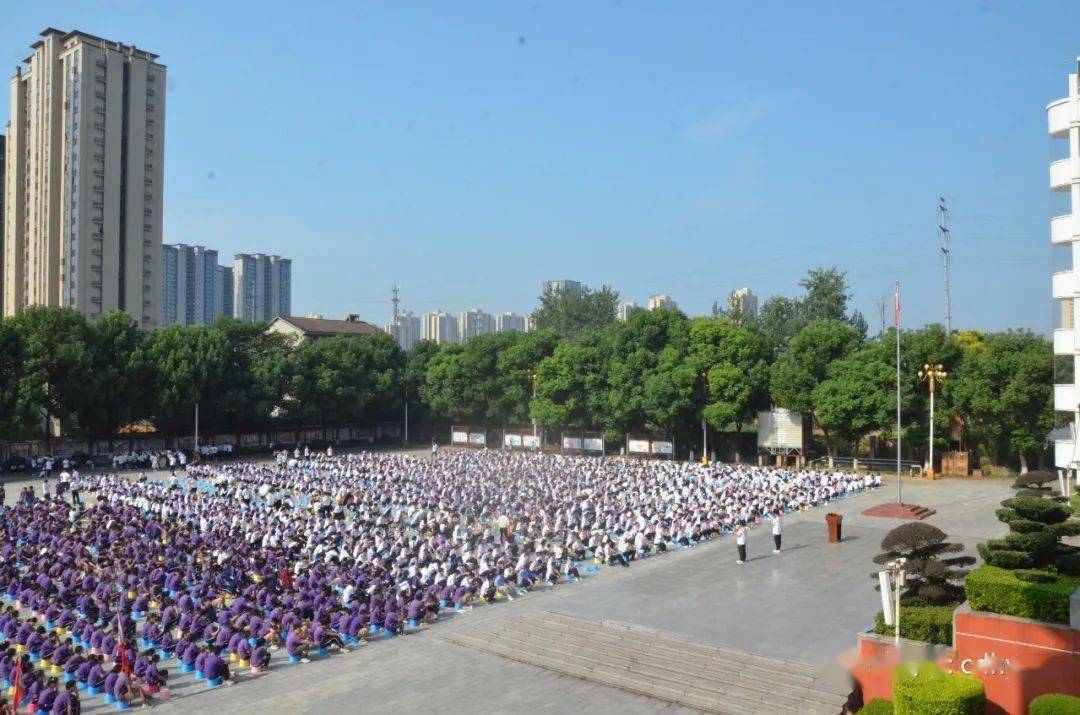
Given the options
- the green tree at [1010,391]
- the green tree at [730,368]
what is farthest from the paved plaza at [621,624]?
the green tree at [730,368]

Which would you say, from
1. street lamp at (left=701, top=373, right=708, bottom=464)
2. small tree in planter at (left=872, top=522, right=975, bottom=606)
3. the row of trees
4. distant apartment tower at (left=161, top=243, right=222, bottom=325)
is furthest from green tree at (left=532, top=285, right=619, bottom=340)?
small tree in planter at (left=872, top=522, right=975, bottom=606)

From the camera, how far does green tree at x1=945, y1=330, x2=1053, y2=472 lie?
31594mm

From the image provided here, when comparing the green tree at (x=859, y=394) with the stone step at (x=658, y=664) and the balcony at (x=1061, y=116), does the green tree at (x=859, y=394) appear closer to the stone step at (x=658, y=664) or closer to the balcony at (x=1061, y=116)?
the balcony at (x=1061, y=116)

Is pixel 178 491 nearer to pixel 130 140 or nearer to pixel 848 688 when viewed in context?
pixel 848 688

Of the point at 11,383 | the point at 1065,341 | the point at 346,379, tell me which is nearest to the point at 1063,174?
the point at 1065,341

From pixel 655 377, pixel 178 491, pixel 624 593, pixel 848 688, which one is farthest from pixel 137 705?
pixel 655 377

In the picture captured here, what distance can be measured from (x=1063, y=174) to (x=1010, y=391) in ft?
49.2

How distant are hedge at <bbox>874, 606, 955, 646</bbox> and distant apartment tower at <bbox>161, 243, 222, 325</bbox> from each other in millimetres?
100961

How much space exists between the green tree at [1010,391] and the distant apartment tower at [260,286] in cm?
9352

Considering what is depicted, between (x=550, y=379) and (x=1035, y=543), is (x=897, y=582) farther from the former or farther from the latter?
(x=550, y=379)

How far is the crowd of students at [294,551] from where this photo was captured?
13203mm

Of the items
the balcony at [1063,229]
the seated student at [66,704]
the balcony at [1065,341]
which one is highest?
the balcony at [1063,229]

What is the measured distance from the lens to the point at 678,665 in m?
12.9

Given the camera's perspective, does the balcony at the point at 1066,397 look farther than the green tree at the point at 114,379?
No
